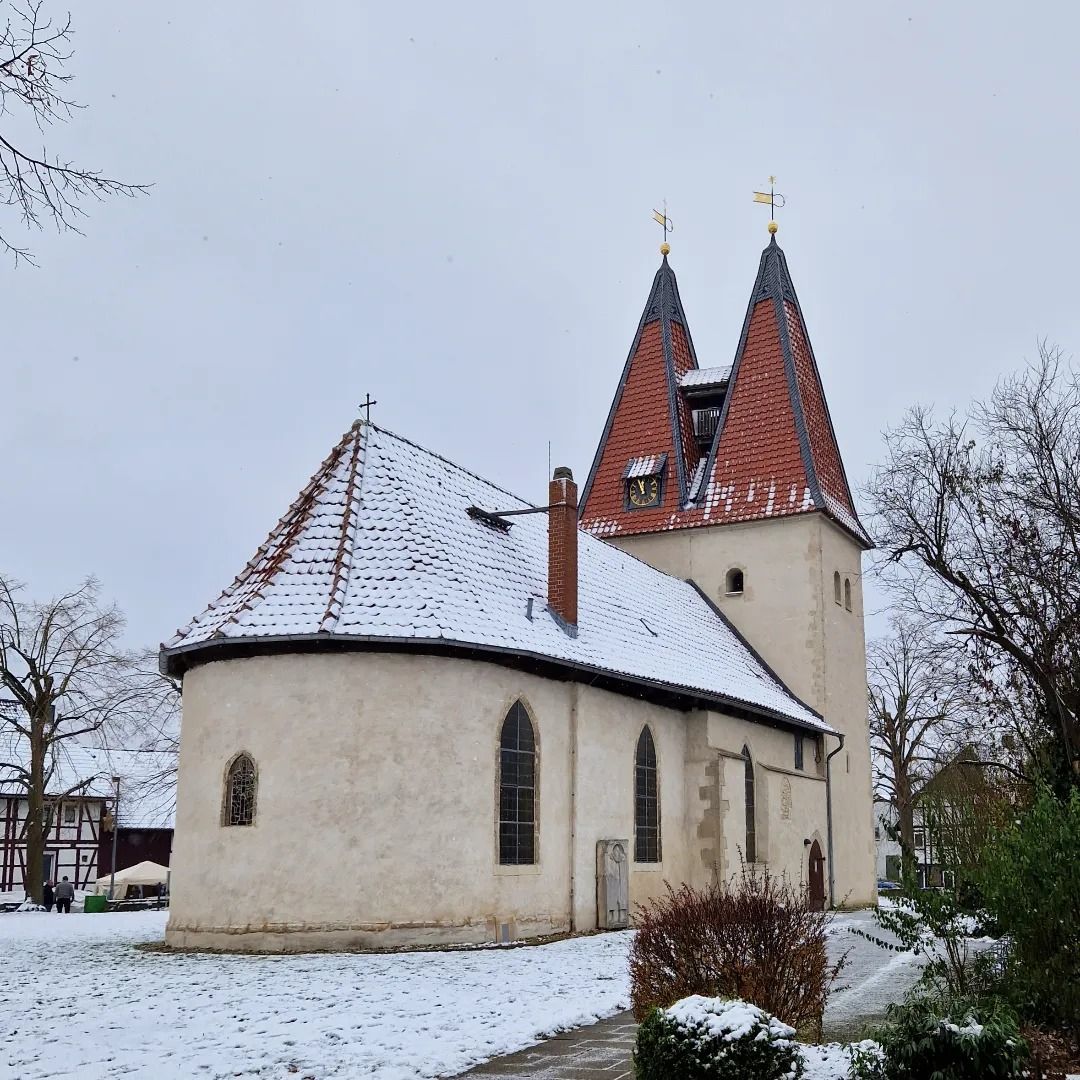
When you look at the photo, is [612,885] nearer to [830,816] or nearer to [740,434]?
[830,816]

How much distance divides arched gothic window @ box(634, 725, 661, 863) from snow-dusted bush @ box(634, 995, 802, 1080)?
14.2 meters

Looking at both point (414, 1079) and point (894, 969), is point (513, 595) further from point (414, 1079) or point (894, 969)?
point (414, 1079)

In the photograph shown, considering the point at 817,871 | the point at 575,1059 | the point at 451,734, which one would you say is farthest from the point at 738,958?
the point at 817,871

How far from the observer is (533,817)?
1862cm

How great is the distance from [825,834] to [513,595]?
12.9 m

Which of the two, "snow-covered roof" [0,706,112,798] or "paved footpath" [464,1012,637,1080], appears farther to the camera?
"snow-covered roof" [0,706,112,798]

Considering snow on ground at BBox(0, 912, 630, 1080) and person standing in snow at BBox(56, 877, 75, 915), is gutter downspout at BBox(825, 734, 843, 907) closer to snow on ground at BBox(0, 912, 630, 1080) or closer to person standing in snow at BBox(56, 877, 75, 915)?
snow on ground at BBox(0, 912, 630, 1080)

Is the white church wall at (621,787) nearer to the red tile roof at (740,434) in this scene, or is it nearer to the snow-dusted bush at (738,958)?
the red tile roof at (740,434)

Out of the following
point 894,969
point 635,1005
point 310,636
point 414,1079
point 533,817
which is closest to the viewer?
point 414,1079

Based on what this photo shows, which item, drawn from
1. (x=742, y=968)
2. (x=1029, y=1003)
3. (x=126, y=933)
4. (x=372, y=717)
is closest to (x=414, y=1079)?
(x=742, y=968)

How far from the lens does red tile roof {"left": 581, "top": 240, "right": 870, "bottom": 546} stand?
104 ft

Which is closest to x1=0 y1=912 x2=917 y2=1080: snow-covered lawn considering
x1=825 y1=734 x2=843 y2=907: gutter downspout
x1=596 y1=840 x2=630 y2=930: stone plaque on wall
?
x1=596 y1=840 x2=630 y2=930: stone plaque on wall

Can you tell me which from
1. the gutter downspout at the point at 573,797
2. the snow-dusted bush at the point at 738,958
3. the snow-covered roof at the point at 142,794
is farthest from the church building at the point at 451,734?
the snow-covered roof at the point at 142,794

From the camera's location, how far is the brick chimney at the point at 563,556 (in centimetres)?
2095
